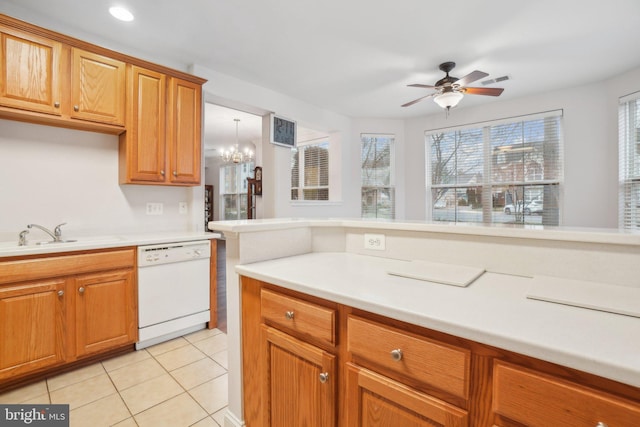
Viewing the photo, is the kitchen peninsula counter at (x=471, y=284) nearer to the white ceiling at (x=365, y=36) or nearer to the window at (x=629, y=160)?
the white ceiling at (x=365, y=36)

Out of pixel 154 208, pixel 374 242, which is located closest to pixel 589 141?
pixel 374 242

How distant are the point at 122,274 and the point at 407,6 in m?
3.01

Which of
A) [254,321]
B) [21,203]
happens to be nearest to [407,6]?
[254,321]

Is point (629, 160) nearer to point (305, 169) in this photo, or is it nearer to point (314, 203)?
point (314, 203)

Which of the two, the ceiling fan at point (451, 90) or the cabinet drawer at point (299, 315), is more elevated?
the ceiling fan at point (451, 90)

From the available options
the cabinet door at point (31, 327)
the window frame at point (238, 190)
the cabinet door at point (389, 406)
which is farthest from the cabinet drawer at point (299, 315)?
the window frame at point (238, 190)

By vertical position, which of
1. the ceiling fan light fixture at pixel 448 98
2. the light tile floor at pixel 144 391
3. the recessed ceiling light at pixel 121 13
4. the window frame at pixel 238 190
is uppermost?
the recessed ceiling light at pixel 121 13

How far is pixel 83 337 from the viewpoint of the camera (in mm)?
2014

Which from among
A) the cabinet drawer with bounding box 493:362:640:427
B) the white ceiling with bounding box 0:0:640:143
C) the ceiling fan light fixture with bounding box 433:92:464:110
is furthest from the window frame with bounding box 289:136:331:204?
the cabinet drawer with bounding box 493:362:640:427

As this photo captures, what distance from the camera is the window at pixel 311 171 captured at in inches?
211

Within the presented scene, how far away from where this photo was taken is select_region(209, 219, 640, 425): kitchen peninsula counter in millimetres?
637

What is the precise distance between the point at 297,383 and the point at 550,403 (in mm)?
807

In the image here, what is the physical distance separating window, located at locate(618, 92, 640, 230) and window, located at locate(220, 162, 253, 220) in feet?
23.5

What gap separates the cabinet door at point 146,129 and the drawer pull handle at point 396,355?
2.51 metres
